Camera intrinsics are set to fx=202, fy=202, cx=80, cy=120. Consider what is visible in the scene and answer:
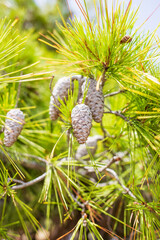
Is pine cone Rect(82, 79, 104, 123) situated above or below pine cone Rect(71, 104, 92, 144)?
above

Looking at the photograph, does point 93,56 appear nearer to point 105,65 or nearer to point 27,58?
point 105,65

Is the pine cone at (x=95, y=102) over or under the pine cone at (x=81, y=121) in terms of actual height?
over

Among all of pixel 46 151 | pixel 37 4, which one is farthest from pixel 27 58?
pixel 37 4

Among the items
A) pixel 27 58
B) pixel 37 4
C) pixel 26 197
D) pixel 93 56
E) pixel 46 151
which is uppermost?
pixel 37 4

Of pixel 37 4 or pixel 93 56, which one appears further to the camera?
pixel 37 4

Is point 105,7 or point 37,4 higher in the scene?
point 37,4

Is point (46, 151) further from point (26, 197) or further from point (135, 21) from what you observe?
point (135, 21)

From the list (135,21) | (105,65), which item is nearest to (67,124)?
(105,65)

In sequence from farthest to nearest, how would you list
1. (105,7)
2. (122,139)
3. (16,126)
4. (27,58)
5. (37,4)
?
1. (37,4)
2. (27,58)
3. (122,139)
4. (16,126)
5. (105,7)

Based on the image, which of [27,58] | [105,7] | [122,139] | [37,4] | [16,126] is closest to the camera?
[105,7]
